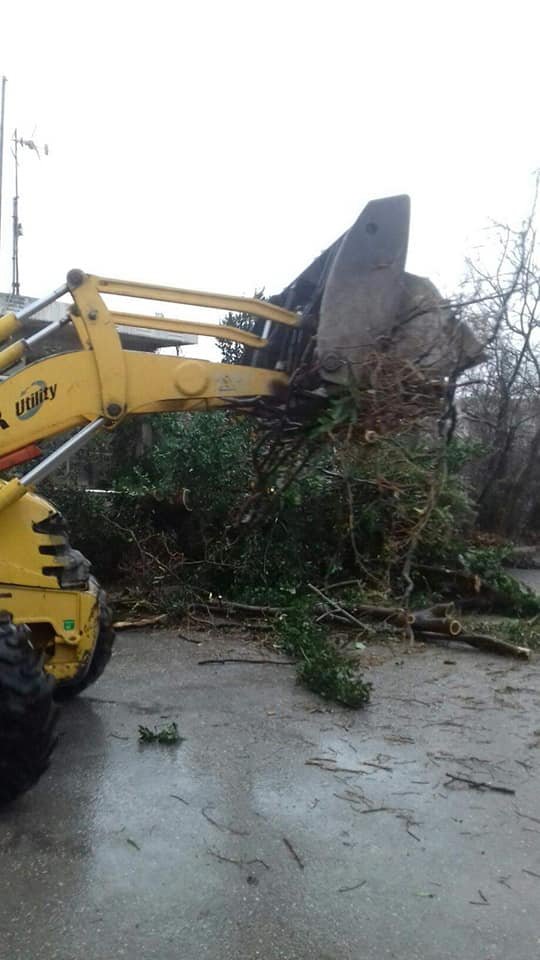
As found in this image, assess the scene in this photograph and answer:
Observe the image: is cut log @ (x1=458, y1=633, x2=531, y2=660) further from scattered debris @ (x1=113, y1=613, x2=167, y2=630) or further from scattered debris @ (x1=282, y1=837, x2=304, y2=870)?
Result: scattered debris @ (x1=282, y1=837, x2=304, y2=870)

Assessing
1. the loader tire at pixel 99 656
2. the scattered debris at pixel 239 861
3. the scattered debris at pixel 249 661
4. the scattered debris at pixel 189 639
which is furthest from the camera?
the scattered debris at pixel 189 639

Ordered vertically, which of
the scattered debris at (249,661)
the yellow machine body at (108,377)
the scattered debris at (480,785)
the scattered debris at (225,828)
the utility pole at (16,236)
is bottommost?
the scattered debris at (225,828)

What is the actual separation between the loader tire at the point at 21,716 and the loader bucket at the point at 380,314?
Answer: 2147 mm

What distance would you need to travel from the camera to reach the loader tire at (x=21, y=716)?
4125 millimetres

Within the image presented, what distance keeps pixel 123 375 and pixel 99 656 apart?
2364 mm

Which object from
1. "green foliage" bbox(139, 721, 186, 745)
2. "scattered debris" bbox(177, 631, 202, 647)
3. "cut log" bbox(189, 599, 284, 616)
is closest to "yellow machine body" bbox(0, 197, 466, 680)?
"green foliage" bbox(139, 721, 186, 745)

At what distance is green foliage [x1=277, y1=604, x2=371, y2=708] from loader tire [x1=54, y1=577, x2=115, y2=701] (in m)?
1.62

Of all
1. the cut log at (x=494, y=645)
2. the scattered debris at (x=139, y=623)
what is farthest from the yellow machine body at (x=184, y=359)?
the cut log at (x=494, y=645)

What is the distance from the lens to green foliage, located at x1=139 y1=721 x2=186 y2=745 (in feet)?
17.3

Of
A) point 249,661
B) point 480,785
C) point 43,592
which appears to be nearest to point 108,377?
point 43,592

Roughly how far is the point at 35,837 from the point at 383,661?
4226 mm

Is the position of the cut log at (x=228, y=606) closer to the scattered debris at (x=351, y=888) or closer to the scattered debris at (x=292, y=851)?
the scattered debris at (x=292, y=851)

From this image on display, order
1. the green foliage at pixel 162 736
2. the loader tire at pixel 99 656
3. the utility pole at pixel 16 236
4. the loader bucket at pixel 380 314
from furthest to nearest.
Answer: the utility pole at pixel 16 236 → the loader tire at pixel 99 656 → the green foliage at pixel 162 736 → the loader bucket at pixel 380 314

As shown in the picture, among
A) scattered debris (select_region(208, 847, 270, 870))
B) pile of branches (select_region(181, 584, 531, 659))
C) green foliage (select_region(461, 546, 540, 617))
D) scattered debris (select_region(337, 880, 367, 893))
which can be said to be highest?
green foliage (select_region(461, 546, 540, 617))
